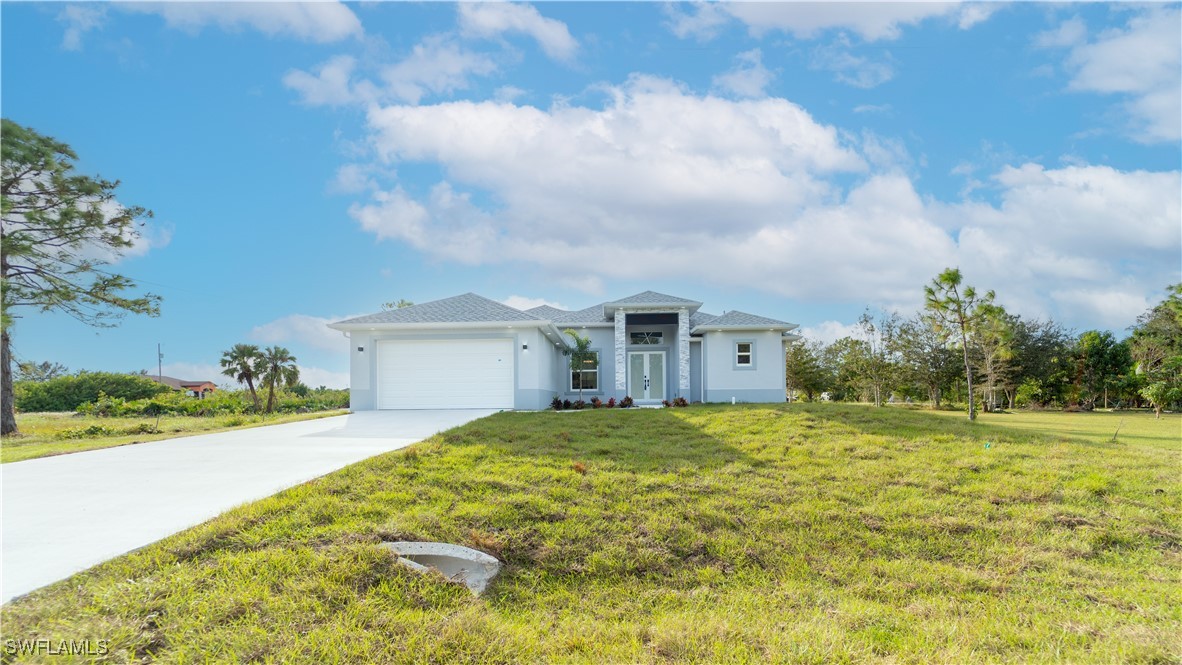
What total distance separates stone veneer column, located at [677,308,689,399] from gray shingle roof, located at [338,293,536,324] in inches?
209

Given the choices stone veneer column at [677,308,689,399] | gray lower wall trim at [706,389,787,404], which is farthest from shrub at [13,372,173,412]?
gray lower wall trim at [706,389,787,404]

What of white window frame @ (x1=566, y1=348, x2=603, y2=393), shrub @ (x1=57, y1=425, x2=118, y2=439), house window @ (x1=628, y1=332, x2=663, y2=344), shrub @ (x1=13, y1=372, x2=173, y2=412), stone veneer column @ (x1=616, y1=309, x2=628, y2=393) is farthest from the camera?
shrub @ (x1=13, y1=372, x2=173, y2=412)

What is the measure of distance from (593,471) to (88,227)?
18.4 m

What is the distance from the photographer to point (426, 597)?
426 cm

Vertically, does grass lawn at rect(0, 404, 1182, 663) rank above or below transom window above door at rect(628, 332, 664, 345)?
below

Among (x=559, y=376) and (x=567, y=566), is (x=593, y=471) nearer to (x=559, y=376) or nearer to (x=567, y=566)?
(x=567, y=566)

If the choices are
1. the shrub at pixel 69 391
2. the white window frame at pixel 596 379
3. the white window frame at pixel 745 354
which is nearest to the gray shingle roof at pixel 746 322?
the white window frame at pixel 745 354

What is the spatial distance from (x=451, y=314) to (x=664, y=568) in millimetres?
13834

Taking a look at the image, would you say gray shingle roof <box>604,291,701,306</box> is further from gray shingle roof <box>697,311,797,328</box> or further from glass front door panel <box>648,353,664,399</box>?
glass front door panel <box>648,353,664,399</box>

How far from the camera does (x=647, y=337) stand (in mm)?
21828

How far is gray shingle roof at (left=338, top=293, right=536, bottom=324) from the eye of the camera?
1723 cm

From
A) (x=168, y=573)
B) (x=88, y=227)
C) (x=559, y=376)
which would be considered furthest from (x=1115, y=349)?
(x=88, y=227)

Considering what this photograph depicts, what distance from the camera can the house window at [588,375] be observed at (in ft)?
70.3

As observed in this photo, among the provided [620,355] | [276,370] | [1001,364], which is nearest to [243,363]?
[276,370]
